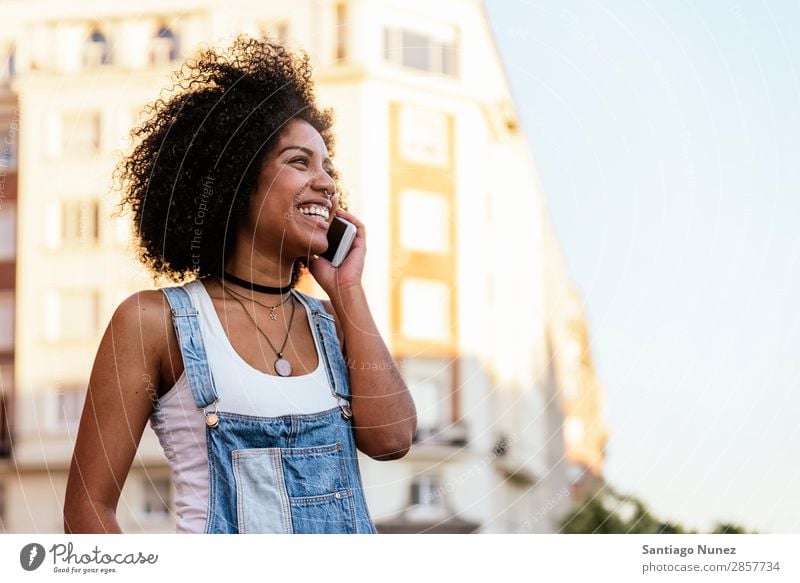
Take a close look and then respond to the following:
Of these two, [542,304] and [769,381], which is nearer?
[769,381]

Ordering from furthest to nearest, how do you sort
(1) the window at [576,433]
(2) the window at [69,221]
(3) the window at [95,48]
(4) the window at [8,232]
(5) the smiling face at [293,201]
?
(4) the window at [8,232] → (2) the window at [69,221] → (3) the window at [95,48] → (1) the window at [576,433] → (5) the smiling face at [293,201]

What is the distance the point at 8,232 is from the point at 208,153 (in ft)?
15.1

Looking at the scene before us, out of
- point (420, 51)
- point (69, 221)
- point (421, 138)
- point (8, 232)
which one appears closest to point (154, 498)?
point (8, 232)

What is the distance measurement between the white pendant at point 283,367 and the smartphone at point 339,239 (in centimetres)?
21

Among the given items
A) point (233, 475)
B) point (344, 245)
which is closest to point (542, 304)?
point (344, 245)

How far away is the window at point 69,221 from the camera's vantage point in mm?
4270

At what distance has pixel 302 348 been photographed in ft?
6.02

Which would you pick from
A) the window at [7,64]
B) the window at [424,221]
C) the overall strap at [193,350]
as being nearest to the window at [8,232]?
the window at [7,64]

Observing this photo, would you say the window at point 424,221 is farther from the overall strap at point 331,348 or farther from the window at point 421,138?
the overall strap at point 331,348

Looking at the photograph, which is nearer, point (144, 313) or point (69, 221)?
point (144, 313)

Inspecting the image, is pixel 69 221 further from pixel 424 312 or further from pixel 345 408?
pixel 345 408

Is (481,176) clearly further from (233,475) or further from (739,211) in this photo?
(233,475)

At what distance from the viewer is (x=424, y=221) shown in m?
3.25

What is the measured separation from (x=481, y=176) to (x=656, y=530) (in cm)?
92
